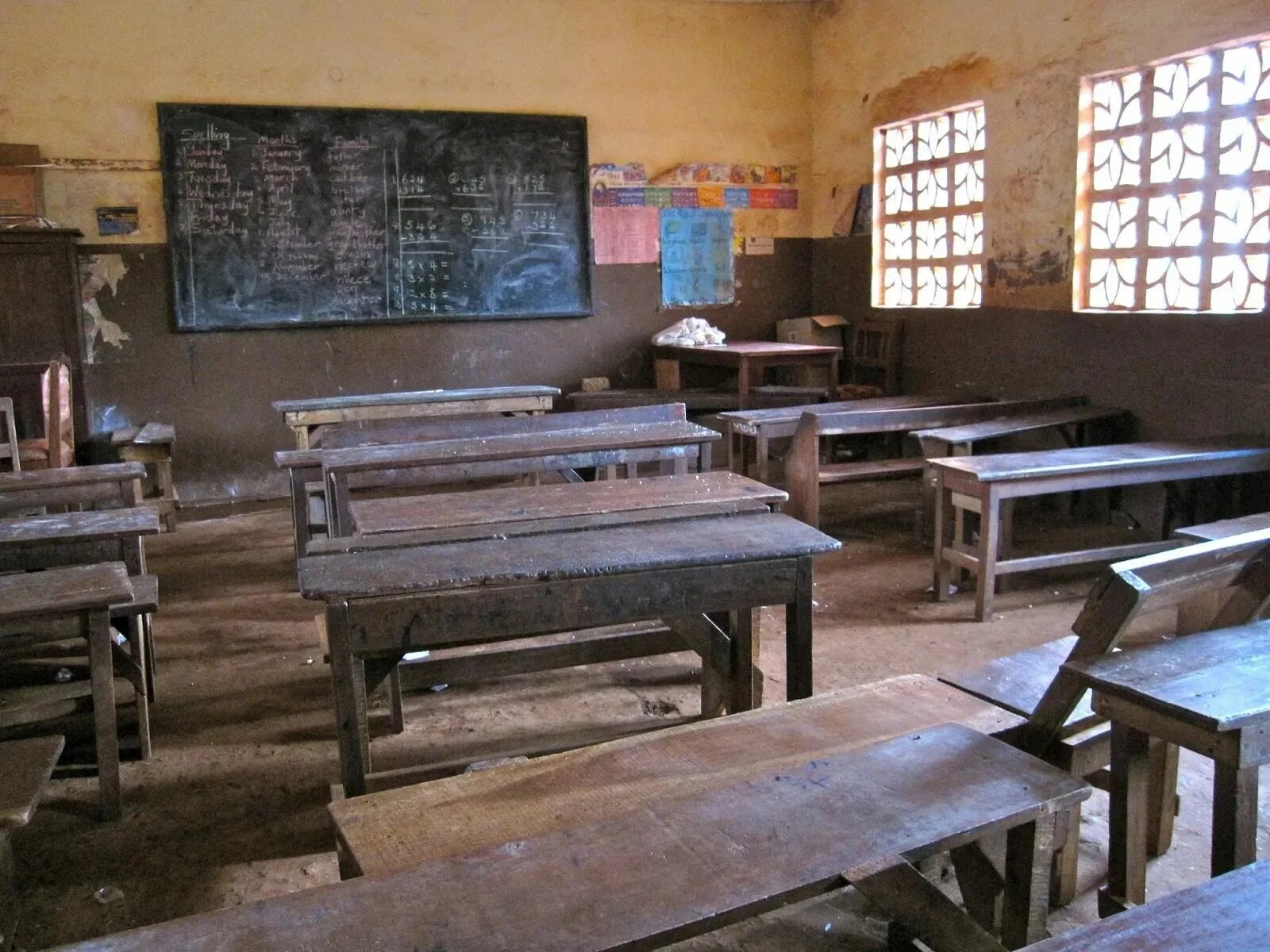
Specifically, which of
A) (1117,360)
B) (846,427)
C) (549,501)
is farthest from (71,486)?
(1117,360)

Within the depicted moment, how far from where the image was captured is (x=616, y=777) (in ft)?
5.91

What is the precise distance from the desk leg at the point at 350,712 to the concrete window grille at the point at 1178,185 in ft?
13.7

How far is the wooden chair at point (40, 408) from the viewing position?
17.1 ft

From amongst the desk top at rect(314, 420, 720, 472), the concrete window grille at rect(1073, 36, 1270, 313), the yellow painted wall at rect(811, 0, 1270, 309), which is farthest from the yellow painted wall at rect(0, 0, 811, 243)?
the desk top at rect(314, 420, 720, 472)

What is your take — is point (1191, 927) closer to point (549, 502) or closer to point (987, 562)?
point (549, 502)

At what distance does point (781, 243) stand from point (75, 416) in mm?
4850

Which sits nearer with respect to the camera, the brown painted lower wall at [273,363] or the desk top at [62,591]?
the desk top at [62,591]

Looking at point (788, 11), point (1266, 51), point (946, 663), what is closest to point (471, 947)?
point (946, 663)

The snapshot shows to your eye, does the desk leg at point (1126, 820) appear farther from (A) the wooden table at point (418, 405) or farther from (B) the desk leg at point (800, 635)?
(A) the wooden table at point (418, 405)

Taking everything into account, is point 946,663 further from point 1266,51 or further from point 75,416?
point 75,416

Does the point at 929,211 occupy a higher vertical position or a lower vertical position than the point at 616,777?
higher

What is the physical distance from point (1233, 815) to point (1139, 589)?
390 mm

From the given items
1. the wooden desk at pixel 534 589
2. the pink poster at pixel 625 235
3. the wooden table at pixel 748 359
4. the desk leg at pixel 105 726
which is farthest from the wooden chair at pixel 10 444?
the wooden table at pixel 748 359

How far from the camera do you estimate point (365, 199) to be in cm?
653
